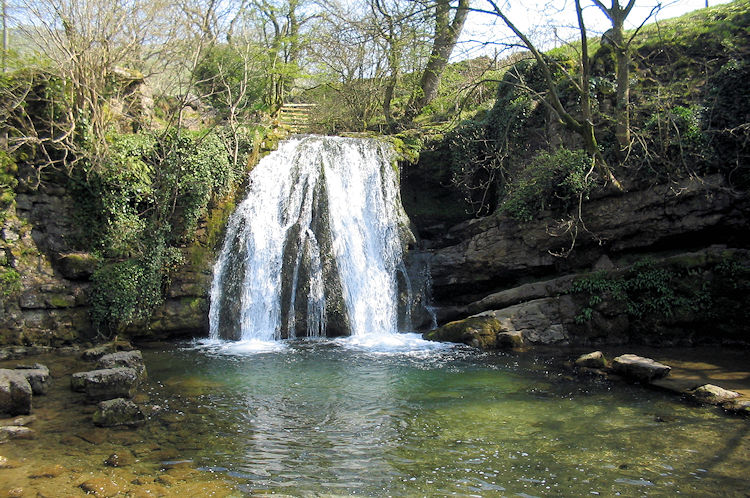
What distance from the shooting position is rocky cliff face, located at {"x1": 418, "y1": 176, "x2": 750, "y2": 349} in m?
10.3

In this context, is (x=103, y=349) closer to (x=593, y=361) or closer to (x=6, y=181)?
(x=6, y=181)

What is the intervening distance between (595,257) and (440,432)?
7.67m

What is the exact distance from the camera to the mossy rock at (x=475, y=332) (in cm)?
1040

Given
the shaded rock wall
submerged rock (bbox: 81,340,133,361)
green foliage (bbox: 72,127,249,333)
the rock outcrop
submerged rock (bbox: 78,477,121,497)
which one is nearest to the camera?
submerged rock (bbox: 78,477,121,497)

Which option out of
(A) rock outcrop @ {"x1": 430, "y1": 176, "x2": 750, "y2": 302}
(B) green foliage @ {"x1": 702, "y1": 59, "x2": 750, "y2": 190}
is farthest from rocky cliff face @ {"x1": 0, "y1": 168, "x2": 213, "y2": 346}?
(B) green foliage @ {"x1": 702, "y1": 59, "x2": 750, "y2": 190}

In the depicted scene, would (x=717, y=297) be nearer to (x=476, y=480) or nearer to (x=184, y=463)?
(x=476, y=480)

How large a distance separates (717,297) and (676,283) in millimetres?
720

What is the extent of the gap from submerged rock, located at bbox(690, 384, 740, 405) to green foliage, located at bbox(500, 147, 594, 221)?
5.50m

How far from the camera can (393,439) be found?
5438mm

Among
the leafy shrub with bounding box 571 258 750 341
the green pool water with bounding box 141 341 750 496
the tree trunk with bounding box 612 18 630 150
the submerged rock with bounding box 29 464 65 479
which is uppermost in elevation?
the tree trunk with bounding box 612 18 630 150

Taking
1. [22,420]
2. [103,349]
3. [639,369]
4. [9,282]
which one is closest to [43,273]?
[9,282]

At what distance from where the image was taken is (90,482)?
4234 mm

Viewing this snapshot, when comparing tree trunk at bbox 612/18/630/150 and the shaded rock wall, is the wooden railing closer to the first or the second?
the shaded rock wall

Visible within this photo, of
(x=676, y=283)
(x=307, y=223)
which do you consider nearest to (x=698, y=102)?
(x=676, y=283)
